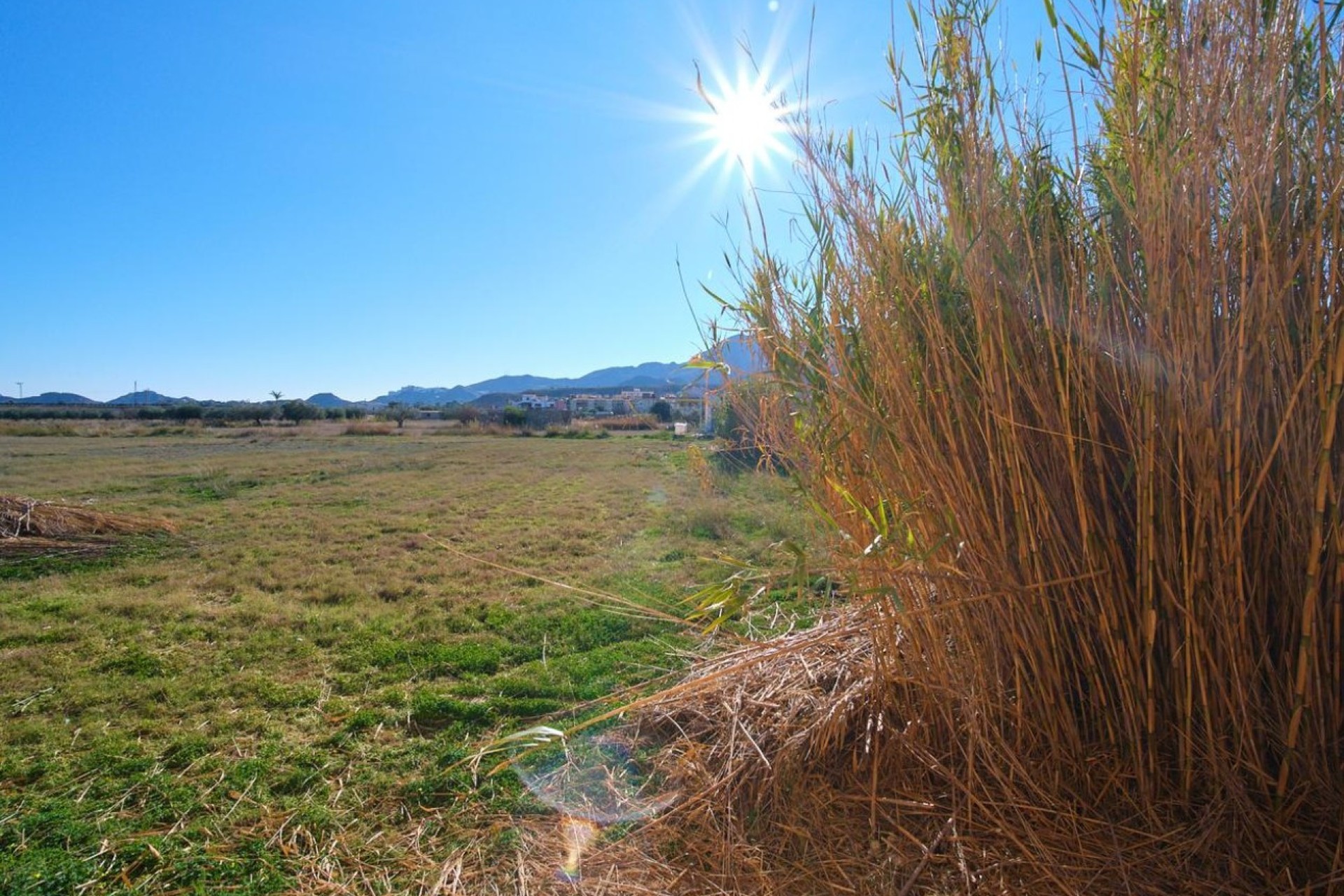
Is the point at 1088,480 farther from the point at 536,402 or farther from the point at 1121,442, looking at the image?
the point at 536,402

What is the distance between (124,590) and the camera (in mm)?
4770

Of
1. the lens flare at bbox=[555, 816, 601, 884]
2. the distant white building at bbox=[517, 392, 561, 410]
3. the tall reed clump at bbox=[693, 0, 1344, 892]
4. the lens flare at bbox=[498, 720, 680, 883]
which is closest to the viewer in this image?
the tall reed clump at bbox=[693, 0, 1344, 892]

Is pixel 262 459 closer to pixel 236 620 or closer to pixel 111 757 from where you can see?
pixel 236 620

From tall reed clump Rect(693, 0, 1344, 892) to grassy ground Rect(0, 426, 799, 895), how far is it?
0.69 meters

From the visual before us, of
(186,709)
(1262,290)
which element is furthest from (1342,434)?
(186,709)

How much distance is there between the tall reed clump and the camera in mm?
1114

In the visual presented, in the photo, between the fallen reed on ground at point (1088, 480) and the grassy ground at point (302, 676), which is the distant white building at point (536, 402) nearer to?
the grassy ground at point (302, 676)

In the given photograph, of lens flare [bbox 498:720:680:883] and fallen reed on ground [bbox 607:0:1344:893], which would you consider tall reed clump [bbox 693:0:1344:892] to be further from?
lens flare [bbox 498:720:680:883]

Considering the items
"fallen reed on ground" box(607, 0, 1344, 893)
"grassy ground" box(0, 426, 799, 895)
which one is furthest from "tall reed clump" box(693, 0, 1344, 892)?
"grassy ground" box(0, 426, 799, 895)

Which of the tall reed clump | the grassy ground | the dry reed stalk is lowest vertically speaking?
the grassy ground

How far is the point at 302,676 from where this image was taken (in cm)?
329

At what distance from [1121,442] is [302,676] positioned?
3537 mm

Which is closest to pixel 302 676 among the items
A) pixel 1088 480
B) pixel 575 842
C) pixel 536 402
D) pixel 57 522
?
pixel 575 842

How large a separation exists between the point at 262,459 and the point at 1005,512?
17653 millimetres
